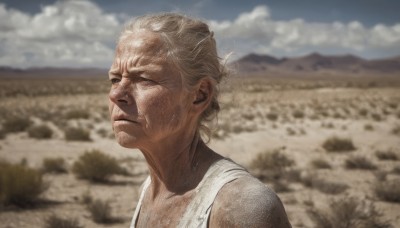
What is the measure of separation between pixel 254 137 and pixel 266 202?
52.9ft

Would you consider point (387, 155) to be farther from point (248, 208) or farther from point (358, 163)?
point (248, 208)

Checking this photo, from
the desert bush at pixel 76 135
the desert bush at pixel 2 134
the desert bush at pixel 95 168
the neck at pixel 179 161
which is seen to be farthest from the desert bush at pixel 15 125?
the neck at pixel 179 161

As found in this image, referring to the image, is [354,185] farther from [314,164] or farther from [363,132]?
Result: [363,132]

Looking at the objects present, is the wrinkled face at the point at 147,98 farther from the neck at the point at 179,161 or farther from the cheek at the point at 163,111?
the neck at the point at 179,161

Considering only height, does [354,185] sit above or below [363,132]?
above

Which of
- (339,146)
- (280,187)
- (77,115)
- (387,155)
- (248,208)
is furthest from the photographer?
(77,115)

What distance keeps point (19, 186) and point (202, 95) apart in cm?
730

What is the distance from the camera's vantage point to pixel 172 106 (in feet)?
5.74

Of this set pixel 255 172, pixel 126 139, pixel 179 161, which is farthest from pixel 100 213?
pixel 126 139

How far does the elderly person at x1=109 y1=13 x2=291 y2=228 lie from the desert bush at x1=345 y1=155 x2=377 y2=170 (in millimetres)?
10514

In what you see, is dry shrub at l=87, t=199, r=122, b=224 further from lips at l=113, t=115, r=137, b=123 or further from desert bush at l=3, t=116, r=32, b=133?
desert bush at l=3, t=116, r=32, b=133

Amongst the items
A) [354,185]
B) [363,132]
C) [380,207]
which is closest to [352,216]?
[380,207]

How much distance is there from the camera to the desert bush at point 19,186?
7.85 metres

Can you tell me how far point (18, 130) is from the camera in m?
18.3
